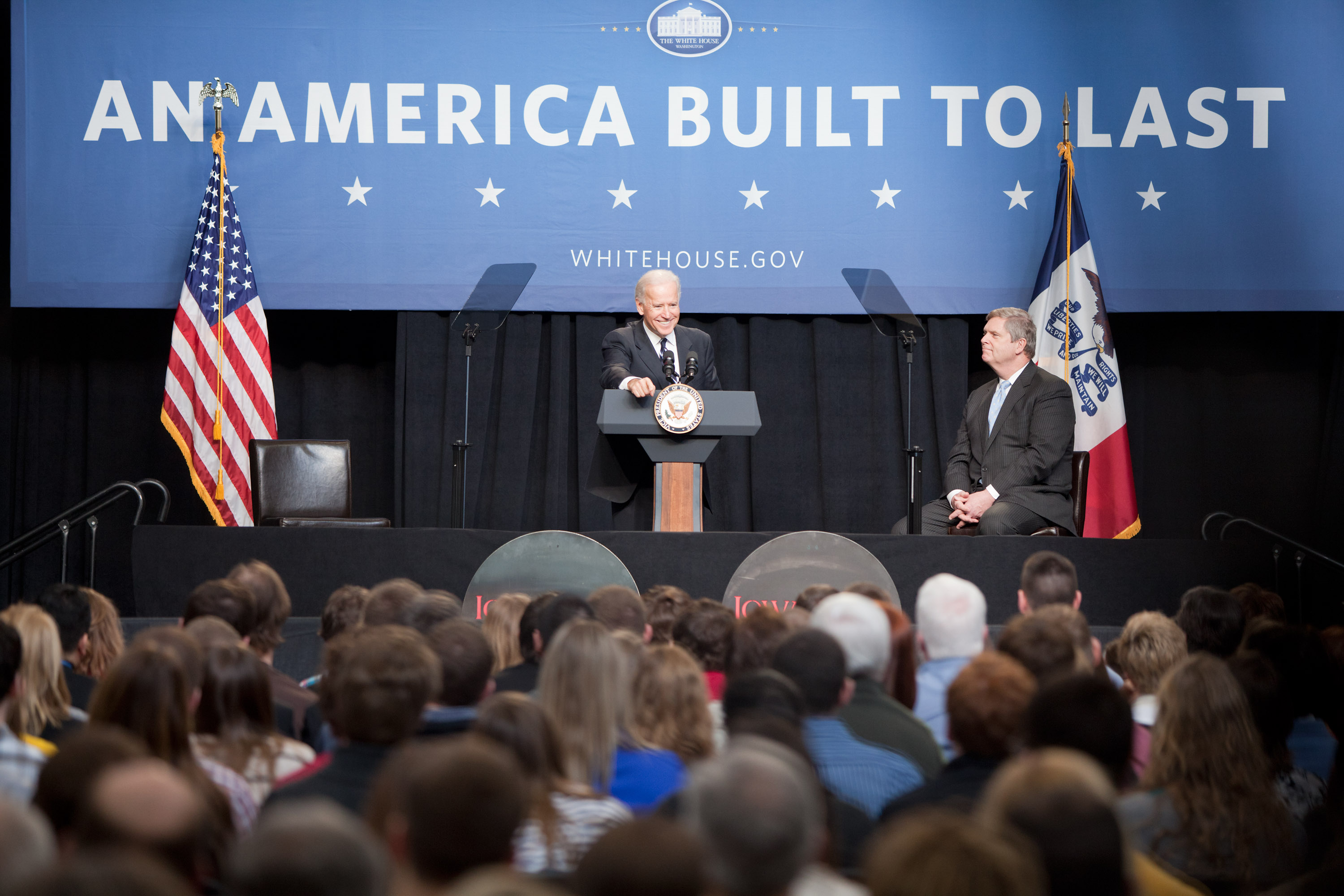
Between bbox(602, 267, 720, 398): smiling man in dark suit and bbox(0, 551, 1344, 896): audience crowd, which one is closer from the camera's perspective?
bbox(0, 551, 1344, 896): audience crowd

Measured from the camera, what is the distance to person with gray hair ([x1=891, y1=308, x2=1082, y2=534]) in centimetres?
543

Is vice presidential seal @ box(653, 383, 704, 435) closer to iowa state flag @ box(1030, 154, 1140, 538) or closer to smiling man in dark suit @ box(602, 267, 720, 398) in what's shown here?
smiling man in dark suit @ box(602, 267, 720, 398)

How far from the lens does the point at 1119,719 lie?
1.88 meters

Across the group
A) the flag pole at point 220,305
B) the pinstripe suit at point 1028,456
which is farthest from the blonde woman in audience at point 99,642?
the pinstripe suit at point 1028,456

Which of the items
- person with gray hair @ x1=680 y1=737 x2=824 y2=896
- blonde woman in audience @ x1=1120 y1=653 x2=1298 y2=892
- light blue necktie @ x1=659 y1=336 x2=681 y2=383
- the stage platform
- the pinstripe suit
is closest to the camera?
person with gray hair @ x1=680 y1=737 x2=824 y2=896

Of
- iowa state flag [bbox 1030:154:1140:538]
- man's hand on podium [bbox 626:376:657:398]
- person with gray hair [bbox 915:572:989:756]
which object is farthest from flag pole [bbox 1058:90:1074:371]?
person with gray hair [bbox 915:572:989:756]

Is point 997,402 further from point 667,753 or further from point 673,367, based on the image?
point 667,753

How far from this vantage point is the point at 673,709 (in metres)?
2.28

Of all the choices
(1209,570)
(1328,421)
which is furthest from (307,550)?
(1328,421)

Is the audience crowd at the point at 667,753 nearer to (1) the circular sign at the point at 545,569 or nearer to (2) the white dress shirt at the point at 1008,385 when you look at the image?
(1) the circular sign at the point at 545,569

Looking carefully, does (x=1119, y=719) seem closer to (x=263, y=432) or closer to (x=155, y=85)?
(x=263, y=432)

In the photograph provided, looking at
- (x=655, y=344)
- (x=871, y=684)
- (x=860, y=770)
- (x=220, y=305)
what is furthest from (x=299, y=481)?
(x=860, y=770)

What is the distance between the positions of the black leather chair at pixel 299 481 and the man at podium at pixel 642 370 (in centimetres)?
142

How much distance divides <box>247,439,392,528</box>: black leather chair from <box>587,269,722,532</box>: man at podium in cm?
142
